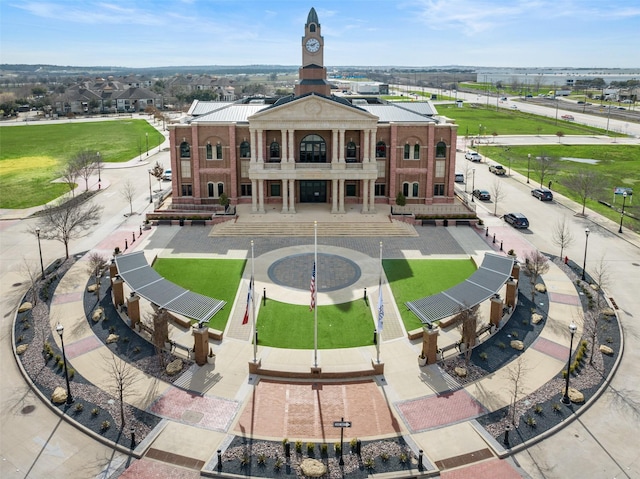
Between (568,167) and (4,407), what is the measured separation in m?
85.1

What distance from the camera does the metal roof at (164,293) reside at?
30312 millimetres

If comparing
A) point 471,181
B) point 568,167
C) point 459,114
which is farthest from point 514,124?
point 471,181

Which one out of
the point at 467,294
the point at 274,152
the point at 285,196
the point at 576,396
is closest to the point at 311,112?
the point at 274,152

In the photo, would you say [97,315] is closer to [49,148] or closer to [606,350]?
[606,350]

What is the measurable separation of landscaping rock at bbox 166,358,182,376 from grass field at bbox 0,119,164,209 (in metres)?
45.7

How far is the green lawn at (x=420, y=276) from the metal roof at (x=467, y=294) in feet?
11.1

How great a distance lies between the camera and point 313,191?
60906 millimetres

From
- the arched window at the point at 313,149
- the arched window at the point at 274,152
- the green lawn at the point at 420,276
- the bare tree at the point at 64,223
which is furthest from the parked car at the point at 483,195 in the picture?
the bare tree at the point at 64,223

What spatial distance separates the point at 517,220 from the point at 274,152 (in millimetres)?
26841

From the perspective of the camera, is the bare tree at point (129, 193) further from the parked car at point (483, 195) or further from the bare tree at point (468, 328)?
the bare tree at point (468, 328)

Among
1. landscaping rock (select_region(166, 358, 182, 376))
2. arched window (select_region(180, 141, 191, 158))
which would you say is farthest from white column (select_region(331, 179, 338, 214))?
landscaping rock (select_region(166, 358, 182, 376))

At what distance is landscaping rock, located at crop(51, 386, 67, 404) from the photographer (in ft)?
82.6

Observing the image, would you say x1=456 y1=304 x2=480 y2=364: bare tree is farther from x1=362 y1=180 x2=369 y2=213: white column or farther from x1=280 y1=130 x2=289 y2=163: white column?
x1=280 y1=130 x2=289 y2=163: white column

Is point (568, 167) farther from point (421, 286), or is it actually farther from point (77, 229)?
point (77, 229)
